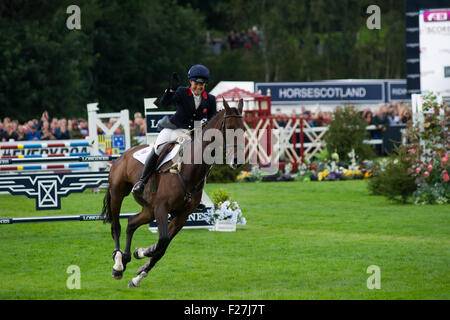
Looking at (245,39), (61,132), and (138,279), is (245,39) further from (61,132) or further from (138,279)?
(138,279)

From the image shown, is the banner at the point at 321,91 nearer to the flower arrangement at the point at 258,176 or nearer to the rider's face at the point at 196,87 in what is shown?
the flower arrangement at the point at 258,176

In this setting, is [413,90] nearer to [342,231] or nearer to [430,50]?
[430,50]

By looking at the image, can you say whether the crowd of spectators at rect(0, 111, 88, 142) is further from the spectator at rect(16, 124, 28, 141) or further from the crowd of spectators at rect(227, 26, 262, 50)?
the crowd of spectators at rect(227, 26, 262, 50)

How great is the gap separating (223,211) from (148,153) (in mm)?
3956

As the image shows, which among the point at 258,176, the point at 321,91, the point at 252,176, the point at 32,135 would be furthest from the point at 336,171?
the point at 321,91

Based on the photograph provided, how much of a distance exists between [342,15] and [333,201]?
35.5 m

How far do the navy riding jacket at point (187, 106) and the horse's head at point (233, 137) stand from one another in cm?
71

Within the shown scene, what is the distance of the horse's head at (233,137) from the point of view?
8.64 metres

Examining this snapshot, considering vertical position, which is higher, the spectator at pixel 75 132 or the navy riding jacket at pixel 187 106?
the navy riding jacket at pixel 187 106

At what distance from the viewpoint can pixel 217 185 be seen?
22266mm

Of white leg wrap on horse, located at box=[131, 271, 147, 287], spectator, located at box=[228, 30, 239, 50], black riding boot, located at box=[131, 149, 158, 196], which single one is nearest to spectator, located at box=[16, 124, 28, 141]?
black riding boot, located at box=[131, 149, 158, 196]

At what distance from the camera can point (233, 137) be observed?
872cm

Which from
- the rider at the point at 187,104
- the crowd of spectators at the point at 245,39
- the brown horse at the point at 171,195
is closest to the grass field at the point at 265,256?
the brown horse at the point at 171,195
